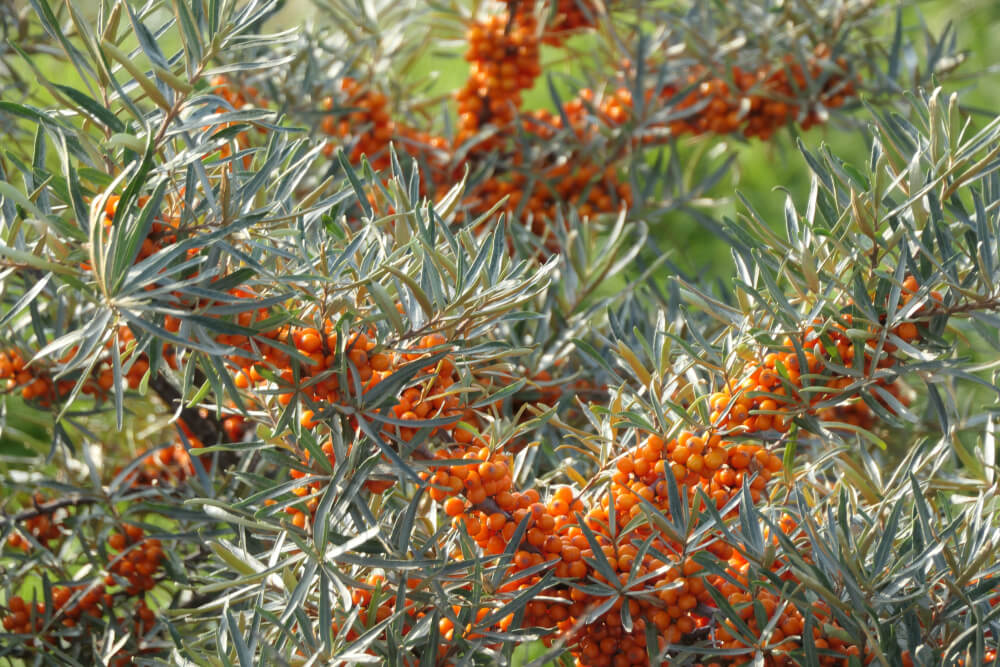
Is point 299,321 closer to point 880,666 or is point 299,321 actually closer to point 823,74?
point 880,666

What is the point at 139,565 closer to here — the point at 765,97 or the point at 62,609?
the point at 62,609

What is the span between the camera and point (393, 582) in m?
0.57

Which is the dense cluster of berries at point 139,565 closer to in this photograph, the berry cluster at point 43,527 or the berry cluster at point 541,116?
the berry cluster at point 43,527

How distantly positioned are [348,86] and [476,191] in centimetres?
21

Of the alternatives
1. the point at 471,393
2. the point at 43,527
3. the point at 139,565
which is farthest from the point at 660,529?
the point at 43,527

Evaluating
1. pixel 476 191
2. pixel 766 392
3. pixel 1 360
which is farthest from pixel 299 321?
pixel 476 191

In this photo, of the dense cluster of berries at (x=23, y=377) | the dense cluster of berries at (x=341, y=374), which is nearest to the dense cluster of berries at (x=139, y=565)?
the dense cluster of berries at (x=23, y=377)

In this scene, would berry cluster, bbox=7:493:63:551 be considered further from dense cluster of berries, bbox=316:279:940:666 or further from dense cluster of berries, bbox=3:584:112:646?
dense cluster of berries, bbox=316:279:940:666

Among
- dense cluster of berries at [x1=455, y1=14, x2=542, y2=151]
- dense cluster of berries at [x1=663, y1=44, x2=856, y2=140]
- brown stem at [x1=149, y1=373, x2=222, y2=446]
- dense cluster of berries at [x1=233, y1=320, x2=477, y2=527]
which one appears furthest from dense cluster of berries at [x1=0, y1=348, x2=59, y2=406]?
dense cluster of berries at [x1=663, y1=44, x2=856, y2=140]

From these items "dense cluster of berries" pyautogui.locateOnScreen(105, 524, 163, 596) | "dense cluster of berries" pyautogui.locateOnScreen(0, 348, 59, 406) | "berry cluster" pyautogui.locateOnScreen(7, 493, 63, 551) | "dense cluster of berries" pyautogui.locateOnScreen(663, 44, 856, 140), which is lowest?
"dense cluster of berries" pyautogui.locateOnScreen(105, 524, 163, 596)

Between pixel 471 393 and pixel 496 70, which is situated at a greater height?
pixel 496 70

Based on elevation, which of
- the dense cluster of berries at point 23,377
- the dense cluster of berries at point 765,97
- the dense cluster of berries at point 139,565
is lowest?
the dense cluster of berries at point 139,565

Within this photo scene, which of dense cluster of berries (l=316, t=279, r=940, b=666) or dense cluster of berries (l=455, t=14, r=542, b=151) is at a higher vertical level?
dense cluster of berries (l=455, t=14, r=542, b=151)

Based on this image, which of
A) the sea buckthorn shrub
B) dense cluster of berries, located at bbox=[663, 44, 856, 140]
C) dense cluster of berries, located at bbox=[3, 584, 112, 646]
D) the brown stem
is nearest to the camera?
the sea buckthorn shrub
